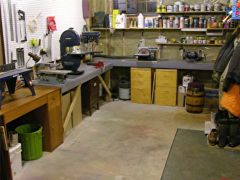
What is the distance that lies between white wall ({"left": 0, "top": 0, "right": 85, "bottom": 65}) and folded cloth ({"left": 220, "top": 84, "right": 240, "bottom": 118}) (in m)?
2.82

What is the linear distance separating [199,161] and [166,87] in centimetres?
226

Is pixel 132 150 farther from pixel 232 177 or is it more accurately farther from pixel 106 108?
pixel 106 108

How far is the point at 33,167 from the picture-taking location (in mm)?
3277

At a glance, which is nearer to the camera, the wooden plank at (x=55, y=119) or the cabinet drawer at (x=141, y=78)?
the wooden plank at (x=55, y=119)

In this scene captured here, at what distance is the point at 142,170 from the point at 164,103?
249cm

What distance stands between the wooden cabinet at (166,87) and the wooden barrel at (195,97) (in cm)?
39

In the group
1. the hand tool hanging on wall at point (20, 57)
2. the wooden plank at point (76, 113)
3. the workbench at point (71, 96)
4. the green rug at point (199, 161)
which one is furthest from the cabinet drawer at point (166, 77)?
the hand tool hanging on wall at point (20, 57)

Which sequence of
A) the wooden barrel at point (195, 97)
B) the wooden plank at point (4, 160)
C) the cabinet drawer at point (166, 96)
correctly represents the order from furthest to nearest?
1. the cabinet drawer at point (166, 96)
2. the wooden barrel at point (195, 97)
3. the wooden plank at point (4, 160)

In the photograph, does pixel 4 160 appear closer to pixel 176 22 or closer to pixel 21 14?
pixel 21 14

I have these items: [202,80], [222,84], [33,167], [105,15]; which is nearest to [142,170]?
[33,167]

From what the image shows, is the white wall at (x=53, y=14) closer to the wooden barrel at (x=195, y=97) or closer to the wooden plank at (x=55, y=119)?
the wooden plank at (x=55, y=119)

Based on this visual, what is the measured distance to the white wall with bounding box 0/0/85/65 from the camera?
158 inches

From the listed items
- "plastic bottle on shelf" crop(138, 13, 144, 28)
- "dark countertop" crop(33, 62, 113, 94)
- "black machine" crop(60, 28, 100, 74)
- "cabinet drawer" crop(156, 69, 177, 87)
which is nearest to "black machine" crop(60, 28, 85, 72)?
"black machine" crop(60, 28, 100, 74)

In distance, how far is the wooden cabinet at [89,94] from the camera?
4859mm
